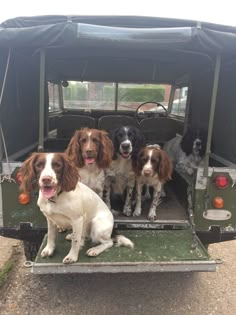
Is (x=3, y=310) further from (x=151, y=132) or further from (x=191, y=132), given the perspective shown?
(x=151, y=132)

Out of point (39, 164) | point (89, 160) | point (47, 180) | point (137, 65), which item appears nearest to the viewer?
point (47, 180)

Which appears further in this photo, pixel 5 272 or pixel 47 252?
pixel 5 272

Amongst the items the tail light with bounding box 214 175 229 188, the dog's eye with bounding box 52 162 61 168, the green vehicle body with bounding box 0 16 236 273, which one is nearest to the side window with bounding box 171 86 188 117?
the green vehicle body with bounding box 0 16 236 273

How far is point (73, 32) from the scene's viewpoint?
2.76 metres

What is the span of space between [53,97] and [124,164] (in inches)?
129

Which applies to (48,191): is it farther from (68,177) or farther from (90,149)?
(90,149)

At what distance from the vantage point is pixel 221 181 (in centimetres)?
347

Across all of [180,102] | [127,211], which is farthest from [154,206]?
[180,102]

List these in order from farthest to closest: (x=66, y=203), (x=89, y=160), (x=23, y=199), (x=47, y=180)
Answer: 1. (x=89, y=160)
2. (x=23, y=199)
3. (x=66, y=203)
4. (x=47, y=180)

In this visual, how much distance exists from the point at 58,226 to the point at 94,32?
1.75m

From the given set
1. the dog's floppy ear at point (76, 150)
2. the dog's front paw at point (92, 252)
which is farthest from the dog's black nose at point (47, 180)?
the dog's floppy ear at point (76, 150)

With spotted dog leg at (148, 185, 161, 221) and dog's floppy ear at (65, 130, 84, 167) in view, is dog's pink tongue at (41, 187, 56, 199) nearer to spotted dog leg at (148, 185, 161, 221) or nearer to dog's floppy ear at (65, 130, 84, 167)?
dog's floppy ear at (65, 130, 84, 167)

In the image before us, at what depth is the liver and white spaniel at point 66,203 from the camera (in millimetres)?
2742

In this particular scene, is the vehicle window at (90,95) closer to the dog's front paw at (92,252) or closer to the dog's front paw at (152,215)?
the dog's front paw at (152,215)
